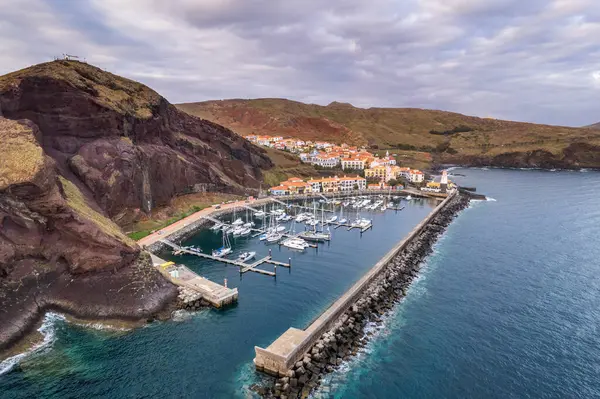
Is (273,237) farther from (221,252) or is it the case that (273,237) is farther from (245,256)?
(221,252)

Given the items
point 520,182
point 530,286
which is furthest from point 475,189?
point 530,286

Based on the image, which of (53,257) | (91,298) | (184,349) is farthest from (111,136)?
(184,349)

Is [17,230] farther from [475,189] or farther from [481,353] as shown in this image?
[475,189]

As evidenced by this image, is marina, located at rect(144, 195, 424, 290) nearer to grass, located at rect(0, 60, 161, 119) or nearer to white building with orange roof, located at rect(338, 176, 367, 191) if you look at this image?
white building with orange roof, located at rect(338, 176, 367, 191)

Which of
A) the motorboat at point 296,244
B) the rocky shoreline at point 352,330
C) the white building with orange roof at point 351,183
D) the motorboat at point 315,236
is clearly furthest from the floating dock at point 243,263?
the white building with orange roof at point 351,183

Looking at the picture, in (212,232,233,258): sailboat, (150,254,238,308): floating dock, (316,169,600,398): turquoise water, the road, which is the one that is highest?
the road

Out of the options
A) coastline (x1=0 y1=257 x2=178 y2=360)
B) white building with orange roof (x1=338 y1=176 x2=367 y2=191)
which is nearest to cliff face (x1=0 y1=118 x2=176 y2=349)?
coastline (x1=0 y1=257 x2=178 y2=360)

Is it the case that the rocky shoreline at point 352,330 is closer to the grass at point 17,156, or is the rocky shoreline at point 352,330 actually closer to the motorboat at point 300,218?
the motorboat at point 300,218
